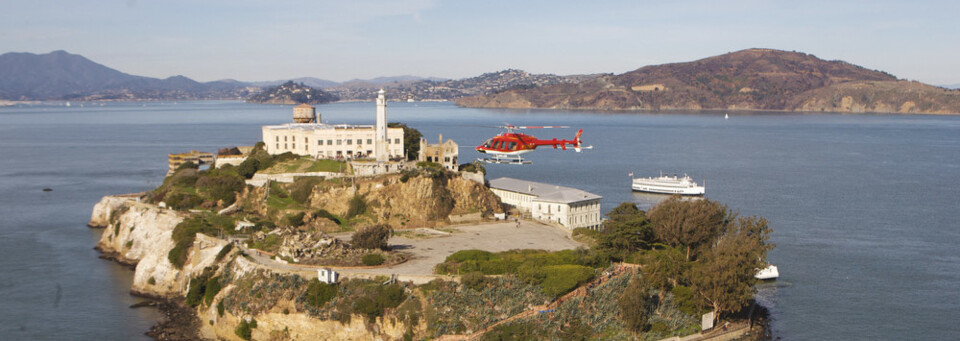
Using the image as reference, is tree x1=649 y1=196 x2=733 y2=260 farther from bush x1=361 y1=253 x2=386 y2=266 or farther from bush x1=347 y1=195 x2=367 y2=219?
bush x1=347 y1=195 x2=367 y2=219

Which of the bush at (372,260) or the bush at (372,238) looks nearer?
the bush at (372,260)

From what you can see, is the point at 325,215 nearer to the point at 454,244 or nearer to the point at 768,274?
the point at 454,244

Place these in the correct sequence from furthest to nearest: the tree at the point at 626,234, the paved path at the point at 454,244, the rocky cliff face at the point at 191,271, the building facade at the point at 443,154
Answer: the building facade at the point at 443,154 → the tree at the point at 626,234 → the paved path at the point at 454,244 → the rocky cliff face at the point at 191,271

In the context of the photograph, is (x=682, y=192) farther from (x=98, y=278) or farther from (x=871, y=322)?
(x=98, y=278)

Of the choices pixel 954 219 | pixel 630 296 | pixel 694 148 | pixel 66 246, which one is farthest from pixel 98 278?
pixel 694 148

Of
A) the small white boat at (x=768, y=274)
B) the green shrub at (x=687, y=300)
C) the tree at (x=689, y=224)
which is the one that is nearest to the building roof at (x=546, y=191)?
the tree at (x=689, y=224)

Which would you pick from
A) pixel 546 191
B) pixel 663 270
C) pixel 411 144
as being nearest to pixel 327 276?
pixel 663 270

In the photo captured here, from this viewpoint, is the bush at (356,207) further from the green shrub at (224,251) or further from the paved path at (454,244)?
the green shrub at (224,251)
